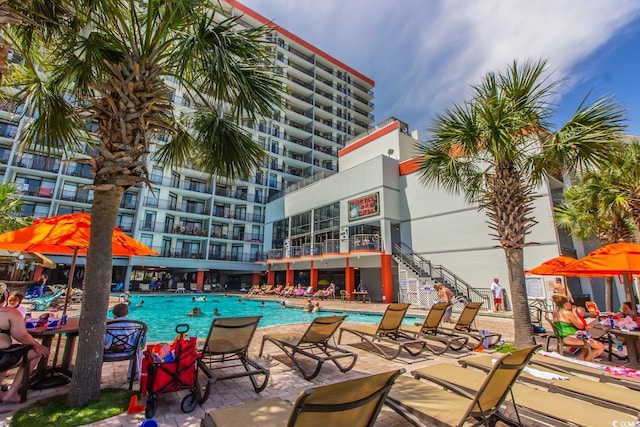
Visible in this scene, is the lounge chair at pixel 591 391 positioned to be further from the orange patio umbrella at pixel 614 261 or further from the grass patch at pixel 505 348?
the orange patio umbrella at pixel 614 261

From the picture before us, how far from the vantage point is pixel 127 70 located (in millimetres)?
3611

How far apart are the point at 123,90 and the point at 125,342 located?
126 inches

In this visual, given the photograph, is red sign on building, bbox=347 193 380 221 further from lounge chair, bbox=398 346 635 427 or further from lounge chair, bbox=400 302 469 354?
lounge chair, bbox=398 346 635 427

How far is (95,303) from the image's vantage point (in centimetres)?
321

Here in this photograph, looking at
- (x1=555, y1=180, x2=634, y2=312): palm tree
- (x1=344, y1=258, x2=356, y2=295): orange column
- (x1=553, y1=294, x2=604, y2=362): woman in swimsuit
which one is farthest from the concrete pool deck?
(x1=344, y1=258, x2=356, y2=295): orange column

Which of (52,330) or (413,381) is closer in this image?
(413,381)

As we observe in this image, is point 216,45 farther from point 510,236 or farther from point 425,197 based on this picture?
point 425,197

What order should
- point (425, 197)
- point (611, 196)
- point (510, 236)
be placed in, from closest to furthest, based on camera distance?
point (510, 236) → point (611, 196) → point (425, 197)

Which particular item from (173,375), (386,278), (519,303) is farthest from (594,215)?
(173,375)

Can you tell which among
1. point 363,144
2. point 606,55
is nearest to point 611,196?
point 606,55

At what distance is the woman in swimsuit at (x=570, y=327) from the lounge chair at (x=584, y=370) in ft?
5.51

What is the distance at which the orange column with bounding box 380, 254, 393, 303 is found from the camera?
1845 centimetres

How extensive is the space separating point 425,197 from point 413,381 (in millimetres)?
17568

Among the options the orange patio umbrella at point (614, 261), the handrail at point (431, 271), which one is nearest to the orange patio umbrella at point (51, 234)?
the orange patio umbrella at point (614, 261)
